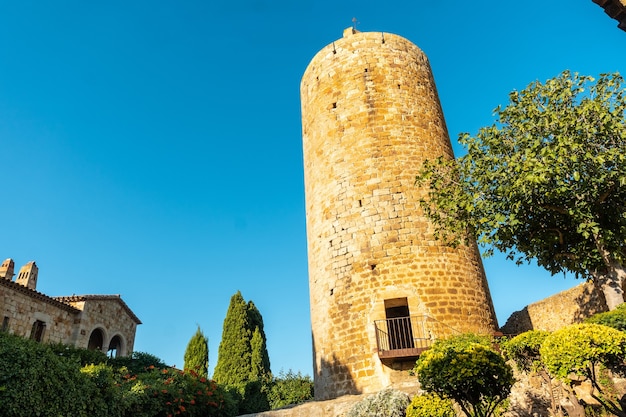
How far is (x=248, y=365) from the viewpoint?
24.4 m

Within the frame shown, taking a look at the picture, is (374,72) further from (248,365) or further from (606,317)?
(248,365)

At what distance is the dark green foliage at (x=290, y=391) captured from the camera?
817 inches

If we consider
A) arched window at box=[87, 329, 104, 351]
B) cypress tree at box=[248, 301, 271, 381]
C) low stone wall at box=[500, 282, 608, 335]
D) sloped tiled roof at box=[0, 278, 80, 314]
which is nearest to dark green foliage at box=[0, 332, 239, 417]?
sloped tiled roof at box=[0, 278, 80, 314]

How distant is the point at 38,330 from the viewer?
16453 millimetres

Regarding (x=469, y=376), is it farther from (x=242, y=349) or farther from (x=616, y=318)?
(x=242, y=349)

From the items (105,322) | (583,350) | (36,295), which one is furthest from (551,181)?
(105,322)

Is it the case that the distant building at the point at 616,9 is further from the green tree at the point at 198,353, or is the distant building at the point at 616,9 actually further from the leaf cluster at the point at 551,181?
the green tree at the point at 198,353

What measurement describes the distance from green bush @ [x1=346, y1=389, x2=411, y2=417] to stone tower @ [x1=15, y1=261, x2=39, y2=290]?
66.7 ft

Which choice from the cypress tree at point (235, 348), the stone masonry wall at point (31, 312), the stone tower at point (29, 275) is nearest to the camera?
the stone masonry wall at point (31, 312)

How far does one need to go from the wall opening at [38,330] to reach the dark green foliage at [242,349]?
9.59 m

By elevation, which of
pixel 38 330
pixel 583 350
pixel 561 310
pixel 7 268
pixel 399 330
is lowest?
pixel 583 350

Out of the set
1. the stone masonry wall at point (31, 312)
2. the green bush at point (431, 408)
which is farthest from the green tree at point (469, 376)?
the stone masonry wall at point (31, 312)

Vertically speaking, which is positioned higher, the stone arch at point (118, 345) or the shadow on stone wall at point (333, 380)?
the stone arch at point (118, 345)

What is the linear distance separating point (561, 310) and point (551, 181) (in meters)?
6.76
